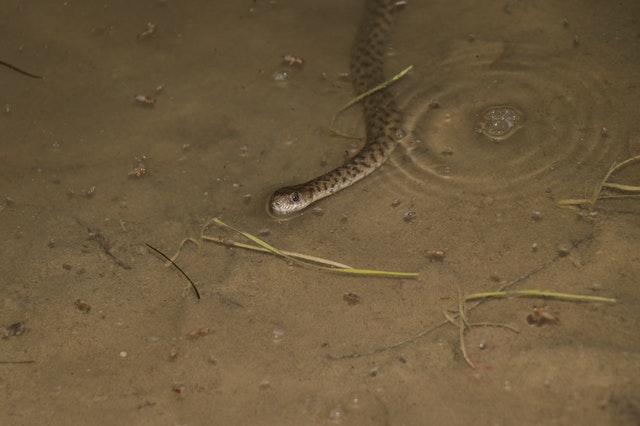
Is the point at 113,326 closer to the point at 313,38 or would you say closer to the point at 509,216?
the point at 509,216

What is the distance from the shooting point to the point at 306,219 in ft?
16.9

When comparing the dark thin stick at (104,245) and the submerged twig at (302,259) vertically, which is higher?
the submerged twig at (302,259)

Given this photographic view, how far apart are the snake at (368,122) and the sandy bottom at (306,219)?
0.11 m

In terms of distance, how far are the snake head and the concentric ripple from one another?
832 mm

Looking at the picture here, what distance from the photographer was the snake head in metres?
5.05

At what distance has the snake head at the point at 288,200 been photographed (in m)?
5.05

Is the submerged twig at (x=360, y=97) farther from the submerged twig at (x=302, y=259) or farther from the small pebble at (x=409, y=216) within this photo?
the submerged twig at (x=302, y=259)

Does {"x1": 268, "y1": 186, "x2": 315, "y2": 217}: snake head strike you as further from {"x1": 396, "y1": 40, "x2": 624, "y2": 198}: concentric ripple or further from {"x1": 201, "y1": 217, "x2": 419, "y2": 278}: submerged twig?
{"x1": 396, "y1": 40, "x2": 624, "y2": 198}: concentric ripple

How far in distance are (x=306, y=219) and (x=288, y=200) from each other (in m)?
0.20

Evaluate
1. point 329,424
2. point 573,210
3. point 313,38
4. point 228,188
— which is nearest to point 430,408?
point 329,424

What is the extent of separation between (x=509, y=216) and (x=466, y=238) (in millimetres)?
363

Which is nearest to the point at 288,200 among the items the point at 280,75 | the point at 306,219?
the point at 306,219

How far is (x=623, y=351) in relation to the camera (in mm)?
3961

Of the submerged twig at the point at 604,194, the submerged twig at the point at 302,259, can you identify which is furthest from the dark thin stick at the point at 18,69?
the submerged twig at the point at 604,194
